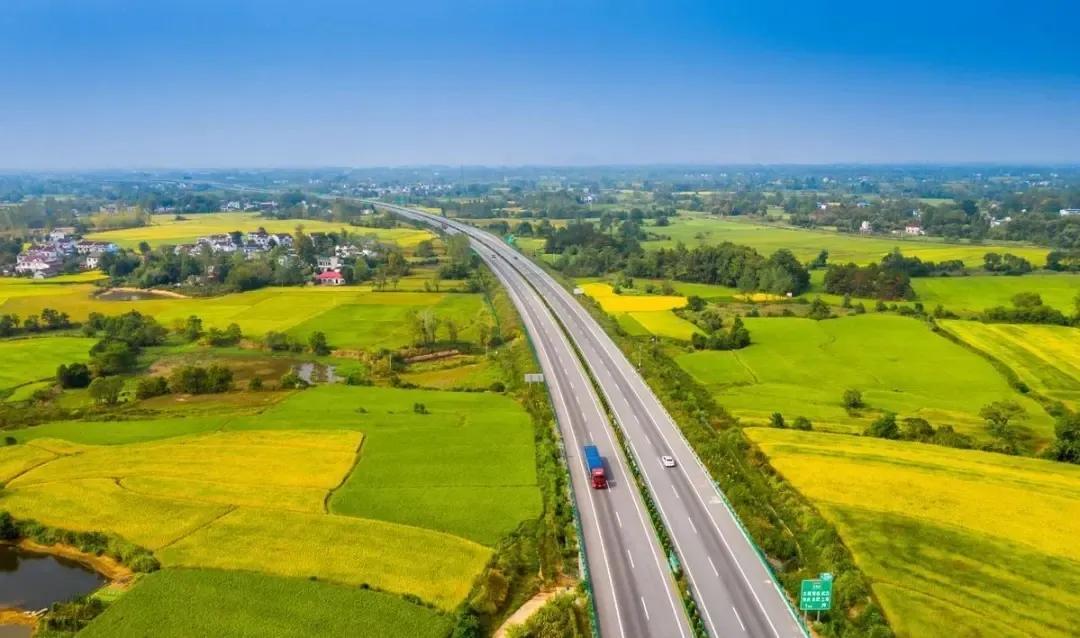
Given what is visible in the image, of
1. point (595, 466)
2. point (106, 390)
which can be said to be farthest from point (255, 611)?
point (106, 390)

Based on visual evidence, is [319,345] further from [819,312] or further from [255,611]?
[819,312]

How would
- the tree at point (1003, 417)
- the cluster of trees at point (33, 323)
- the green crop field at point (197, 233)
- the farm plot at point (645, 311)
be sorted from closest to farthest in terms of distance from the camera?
the tree at point (1003, 417), the cluster of trees at point (33, 323), the farm plot at point (645, 311), the green crop field at point (197, 233)

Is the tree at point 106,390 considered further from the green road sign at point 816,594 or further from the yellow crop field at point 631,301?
the yellow crop field at point 631,301

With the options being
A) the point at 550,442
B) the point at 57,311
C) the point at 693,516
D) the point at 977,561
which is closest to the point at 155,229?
the point at 57,311

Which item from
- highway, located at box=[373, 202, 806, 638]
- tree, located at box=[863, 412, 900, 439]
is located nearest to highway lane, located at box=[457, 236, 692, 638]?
highway, located at box=[373, 202, 806, 638]

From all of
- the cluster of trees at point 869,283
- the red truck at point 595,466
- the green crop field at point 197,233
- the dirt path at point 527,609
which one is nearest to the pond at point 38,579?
the dirt path at point 527,609

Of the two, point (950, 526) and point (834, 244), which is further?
point (834, 244)
